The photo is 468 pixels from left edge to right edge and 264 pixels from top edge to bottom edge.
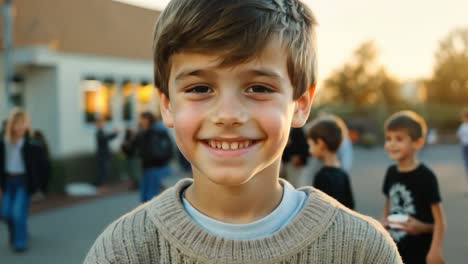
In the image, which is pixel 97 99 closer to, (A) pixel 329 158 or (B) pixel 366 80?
(A) pixel 329 158

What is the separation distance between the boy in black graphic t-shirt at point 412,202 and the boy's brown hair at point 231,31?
8.02 ft

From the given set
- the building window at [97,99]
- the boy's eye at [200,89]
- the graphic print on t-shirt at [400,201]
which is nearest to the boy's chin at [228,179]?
the boy's eye at [200,89]

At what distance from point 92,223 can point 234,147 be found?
8327mm

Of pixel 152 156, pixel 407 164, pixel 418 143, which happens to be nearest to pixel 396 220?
pixel 407 164

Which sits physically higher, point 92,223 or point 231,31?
point 231,31

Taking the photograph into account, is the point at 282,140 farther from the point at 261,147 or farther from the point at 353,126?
the point at 353,126

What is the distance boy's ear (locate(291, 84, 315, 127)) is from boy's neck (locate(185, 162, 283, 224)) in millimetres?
159

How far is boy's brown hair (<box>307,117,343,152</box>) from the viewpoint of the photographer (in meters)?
4.82

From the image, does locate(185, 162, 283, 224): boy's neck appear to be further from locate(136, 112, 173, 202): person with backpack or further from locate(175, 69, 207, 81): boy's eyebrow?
locate(136, 112, 173, 202): person with backpack

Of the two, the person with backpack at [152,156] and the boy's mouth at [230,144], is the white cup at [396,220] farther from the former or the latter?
the person with backpack at [152,156]

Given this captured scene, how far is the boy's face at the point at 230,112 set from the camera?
1.46m

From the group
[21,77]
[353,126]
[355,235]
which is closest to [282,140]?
[355,235]

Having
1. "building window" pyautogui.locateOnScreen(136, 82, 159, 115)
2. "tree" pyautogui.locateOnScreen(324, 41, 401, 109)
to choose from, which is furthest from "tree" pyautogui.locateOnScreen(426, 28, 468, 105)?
"building window" pyautogui.locateOnScreen(136, 82, 159, 115)

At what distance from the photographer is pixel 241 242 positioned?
4.98 ft
